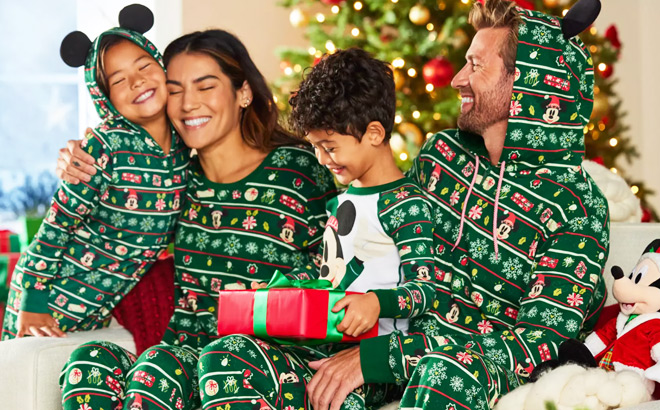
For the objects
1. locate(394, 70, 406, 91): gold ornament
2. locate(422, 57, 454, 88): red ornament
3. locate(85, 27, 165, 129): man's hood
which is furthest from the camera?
locate(394, 70, 406, 91): gold ornament

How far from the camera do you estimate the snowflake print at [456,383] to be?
1423mm

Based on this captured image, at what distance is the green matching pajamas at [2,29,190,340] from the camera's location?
2111mm

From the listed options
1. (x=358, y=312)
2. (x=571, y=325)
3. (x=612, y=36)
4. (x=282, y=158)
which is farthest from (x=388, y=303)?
(x=612, y=36)

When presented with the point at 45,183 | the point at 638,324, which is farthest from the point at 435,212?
the point at 45,183

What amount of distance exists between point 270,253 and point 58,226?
0.55m

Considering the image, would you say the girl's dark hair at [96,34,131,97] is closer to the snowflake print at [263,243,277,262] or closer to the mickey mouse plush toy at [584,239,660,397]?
the snowflake print at [263,243,277,262]

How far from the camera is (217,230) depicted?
2131 mm

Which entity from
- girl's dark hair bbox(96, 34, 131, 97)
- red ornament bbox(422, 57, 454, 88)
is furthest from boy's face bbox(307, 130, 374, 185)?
red ornament bbox(422, 57, 454, 88)

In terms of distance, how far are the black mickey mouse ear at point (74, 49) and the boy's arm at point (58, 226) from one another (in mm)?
255

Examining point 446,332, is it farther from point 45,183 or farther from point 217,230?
point 45,183

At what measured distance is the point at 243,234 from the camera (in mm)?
2111

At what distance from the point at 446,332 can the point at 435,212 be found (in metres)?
0.29

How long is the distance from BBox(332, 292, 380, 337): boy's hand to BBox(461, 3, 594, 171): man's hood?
544 mm

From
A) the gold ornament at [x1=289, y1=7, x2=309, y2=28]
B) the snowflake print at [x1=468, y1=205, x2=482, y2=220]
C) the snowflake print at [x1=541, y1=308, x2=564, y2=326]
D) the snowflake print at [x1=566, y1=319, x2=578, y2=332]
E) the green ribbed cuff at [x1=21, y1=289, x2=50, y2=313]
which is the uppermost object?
the gold ornament at [x1=289, y1=7, x2=309, y2=28]
